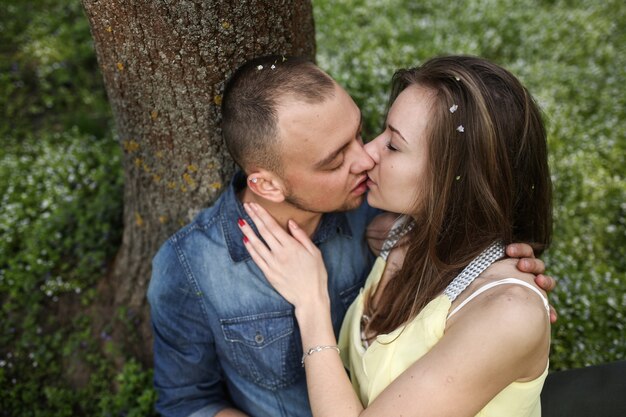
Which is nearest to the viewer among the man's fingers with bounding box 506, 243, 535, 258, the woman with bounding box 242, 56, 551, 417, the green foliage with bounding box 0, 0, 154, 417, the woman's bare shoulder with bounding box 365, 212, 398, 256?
the woman with bounding box 242, 56, 551, 417

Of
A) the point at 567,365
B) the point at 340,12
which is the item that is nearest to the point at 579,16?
the point at 340,12

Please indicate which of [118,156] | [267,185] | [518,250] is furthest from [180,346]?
[118,156]

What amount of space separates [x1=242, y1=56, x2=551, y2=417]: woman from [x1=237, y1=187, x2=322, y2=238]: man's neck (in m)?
0.08

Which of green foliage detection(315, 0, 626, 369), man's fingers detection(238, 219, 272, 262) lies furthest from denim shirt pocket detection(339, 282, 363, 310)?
green foliage detection(315, 0, 626, 369)

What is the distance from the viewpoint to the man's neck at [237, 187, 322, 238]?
8.16ft

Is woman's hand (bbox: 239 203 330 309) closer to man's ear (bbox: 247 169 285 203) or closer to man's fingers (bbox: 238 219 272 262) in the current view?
man's fingers (bbox: 238 219 272 262)

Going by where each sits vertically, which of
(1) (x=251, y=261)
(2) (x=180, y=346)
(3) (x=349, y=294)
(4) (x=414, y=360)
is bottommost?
(2) (x=180, y=346)

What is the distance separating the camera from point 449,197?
85.1 inches

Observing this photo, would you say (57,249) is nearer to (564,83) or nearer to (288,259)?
(288,259)

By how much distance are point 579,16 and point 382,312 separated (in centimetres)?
506

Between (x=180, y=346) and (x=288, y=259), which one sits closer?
(x=288, y=259)

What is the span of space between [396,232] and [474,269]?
1.70 feet

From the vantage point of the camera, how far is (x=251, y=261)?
2.48 meters

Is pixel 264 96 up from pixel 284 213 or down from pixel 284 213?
up
